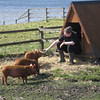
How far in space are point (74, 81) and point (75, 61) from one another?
8.57 ft

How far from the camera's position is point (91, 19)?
10.0m

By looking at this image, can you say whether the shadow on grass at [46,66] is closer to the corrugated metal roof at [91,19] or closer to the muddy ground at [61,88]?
the muddy ground at [61,88]

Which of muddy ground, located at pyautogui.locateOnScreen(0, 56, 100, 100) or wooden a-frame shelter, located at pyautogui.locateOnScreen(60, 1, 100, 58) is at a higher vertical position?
wooden a-frame shelter, located at pyautogui.locateOnScreen(60, 1, 100, 58)

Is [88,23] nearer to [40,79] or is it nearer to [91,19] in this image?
[91,19]

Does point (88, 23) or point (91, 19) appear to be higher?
point (91, 19)

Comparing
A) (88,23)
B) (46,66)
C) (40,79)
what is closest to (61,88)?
(40,79)

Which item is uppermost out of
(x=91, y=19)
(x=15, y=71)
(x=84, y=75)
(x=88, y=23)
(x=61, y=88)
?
(x=91, y=19)

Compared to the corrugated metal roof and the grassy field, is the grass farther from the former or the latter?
the corrugated metal roof

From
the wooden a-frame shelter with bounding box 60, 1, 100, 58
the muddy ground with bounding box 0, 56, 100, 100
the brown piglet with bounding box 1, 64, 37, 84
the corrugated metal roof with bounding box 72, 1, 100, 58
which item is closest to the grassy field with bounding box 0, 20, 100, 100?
the muddy ground with bounding box 0, 56, 100, 100

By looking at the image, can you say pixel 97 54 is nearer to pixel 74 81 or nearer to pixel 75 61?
pixel 75 61

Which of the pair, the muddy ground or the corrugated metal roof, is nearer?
the muddy ground

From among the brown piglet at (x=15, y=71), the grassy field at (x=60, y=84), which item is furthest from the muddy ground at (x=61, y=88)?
the brown piglet at (x=15, y=71)

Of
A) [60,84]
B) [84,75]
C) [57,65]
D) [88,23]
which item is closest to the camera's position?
[60,84]

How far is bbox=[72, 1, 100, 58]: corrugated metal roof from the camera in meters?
9.66
